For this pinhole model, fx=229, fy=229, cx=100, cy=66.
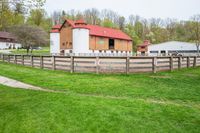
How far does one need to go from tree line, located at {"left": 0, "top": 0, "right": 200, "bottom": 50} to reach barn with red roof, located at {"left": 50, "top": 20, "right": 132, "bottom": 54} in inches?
160

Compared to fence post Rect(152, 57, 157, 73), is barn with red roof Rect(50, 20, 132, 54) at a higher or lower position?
higher

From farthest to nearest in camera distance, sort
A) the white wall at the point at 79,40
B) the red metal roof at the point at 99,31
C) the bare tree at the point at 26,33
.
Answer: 1. the bare tree at the point at 26,33
2. the red metal roof at the point at 99,31
3. the white wall at the point at 79,40

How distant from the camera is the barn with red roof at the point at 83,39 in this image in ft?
149

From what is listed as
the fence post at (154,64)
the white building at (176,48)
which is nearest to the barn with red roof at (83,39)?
the white building at (176,48)

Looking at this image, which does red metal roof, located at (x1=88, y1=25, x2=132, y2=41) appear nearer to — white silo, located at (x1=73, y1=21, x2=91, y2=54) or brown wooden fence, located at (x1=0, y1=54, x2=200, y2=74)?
white silo, located at (x1=73, y1=21, x2=91, y2=54)

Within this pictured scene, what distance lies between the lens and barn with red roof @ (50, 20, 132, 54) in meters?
45.3

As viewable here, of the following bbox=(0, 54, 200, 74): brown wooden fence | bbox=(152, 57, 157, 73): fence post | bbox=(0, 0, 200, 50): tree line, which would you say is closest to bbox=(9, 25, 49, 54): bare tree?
bbox=(0, 0, 200, 50): tree line

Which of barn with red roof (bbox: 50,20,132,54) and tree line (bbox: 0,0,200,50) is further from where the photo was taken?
barn with red roof (bbox: 50,20,132,54)

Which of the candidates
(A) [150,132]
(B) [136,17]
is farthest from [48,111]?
(B) [136,17]

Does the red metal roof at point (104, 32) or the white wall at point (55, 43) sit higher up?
the red metal roof at point (104, 32)

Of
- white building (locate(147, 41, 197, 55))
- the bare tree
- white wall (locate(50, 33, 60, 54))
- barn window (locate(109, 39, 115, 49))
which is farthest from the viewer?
barn window (locate(109, 39, 115, 49))

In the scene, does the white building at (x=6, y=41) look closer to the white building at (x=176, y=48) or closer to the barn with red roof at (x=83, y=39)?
the barn with red roof at (x=83, y=39)

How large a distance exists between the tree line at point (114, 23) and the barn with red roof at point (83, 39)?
160 inches

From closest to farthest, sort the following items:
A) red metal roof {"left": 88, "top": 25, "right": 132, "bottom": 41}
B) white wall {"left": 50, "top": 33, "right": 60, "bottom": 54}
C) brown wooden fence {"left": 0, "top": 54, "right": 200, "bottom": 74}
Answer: brown wooden fence {"left": 0, "top": 54, "right": 200, "bottom": 74}, red metal roof {"left": 88, "top": 25, "right": 132, "bottom": 41}, white wall {"left": 50, "top": 33, "right": 60, "bottom": 54}
